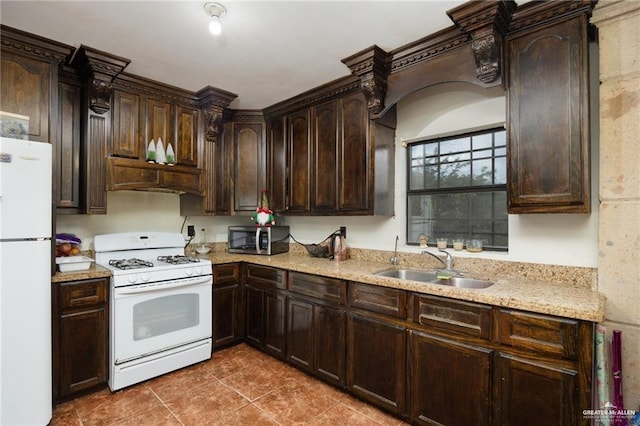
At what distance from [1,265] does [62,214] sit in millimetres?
1009

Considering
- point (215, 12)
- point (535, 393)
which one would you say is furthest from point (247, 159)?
point (535, 393)

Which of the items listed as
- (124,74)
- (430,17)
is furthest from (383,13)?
(124,74)

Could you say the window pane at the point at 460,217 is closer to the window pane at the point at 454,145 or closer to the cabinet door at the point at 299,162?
the window pane at the point at 454,145

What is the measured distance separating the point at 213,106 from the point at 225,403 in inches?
102

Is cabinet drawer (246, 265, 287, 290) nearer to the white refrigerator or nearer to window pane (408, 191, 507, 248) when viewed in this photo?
window pane (408, 191, 507, 248)

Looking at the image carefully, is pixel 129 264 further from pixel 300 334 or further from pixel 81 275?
pixel 300 334

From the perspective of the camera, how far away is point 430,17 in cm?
197

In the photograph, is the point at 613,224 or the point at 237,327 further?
the point at 237,327

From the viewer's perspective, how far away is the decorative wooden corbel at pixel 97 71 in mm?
2418

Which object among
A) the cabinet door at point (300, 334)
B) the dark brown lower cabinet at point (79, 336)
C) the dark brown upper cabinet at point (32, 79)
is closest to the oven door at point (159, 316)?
the dark brown lower cabinet at point (79, 336)

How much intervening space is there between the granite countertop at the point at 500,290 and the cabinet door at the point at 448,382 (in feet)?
0.95

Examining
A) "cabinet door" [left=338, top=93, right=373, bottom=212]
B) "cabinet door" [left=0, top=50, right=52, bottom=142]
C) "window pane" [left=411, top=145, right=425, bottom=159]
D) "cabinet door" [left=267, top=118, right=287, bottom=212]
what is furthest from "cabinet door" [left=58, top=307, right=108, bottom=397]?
"window pane" [left=411, top=145, right=425, bottom=159]

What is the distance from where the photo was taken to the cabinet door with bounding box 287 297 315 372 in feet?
8.65

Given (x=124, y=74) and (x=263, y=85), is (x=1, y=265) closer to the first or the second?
(x=124, y=74)
